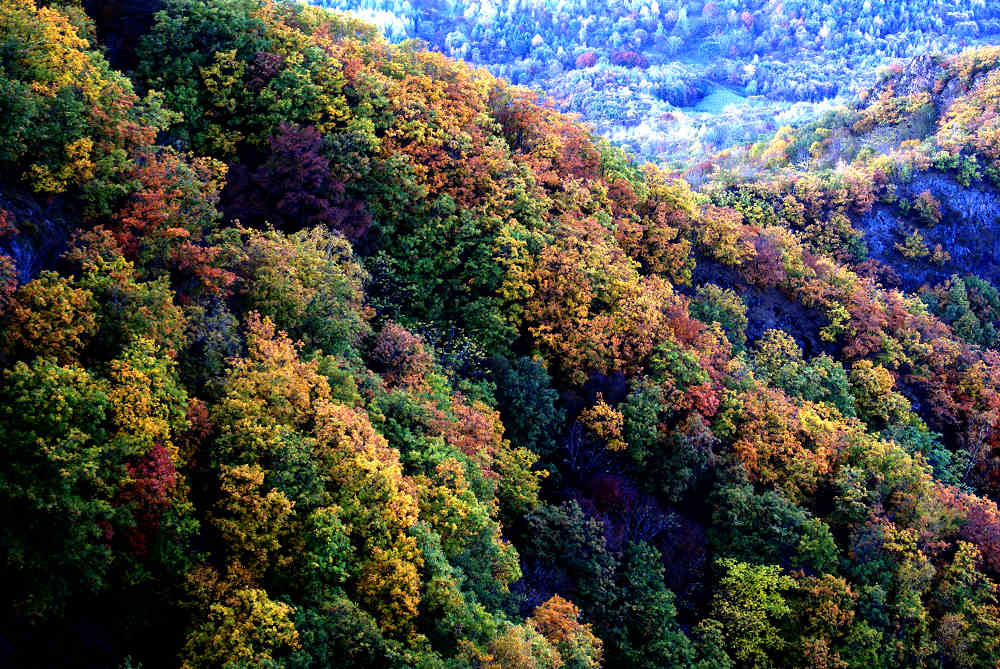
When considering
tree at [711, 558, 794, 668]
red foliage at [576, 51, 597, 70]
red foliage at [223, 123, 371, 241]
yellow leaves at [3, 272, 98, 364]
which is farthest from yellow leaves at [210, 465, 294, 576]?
red foliage at [576, 51, 597, 70]

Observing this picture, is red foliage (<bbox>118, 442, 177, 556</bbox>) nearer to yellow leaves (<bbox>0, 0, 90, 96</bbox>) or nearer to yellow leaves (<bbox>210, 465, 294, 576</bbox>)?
yellow leaves (<bbox>210, 465, 294, 576</bbox>)

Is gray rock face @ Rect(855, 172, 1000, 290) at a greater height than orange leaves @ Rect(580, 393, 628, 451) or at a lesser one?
greater

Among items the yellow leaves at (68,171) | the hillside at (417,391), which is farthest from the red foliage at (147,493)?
the yellow leaves at (68,171)

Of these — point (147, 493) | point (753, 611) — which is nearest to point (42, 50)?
point (147, 493)

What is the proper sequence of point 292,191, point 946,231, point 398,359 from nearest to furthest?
1. point 398,359
2. point 292,191
3. point 946,231

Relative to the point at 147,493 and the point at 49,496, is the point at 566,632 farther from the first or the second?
the point at 49,496

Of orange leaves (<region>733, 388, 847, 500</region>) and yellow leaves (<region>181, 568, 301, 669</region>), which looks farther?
orange leaves (<region>733, 388, 847, 500</region>)
